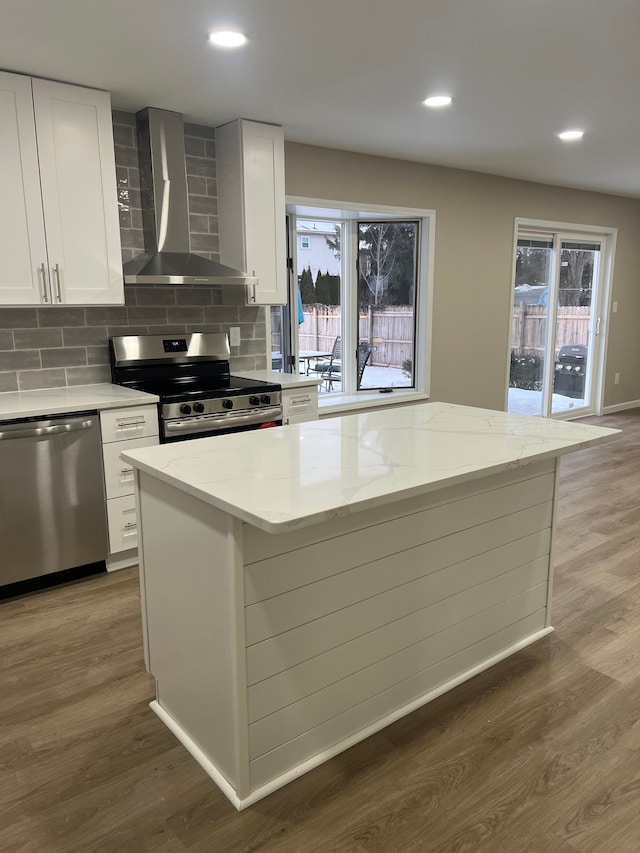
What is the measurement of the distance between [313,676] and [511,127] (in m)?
3.61

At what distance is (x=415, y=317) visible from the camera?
541 cm

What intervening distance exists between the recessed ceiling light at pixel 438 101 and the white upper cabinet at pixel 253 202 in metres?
0.95

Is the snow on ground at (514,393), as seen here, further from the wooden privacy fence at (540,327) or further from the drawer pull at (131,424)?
the drawer pull at (131,424)

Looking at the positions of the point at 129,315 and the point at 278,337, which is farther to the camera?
the point at 278,337

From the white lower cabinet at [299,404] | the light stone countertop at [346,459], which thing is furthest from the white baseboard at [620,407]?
the light stone countertop at [346,459]

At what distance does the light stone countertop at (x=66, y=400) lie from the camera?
2.91 meters

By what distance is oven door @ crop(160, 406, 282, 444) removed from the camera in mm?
3350

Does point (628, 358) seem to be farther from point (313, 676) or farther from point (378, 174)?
point (313, 676)

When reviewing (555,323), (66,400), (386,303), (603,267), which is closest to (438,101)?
(386,303)

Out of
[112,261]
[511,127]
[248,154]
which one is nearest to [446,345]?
[511,127]

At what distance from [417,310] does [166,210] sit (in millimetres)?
2477

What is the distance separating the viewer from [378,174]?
4.77m

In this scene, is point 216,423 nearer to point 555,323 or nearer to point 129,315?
point 129,315

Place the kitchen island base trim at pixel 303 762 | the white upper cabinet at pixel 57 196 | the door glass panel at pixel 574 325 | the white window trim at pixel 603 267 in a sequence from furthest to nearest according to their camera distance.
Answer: the door glass panel at pixel 574 325, the white window trim at pixel 603 267, the white upper cabinet at pixel 57 196, the kitchen island base trim at pixel 303 762
